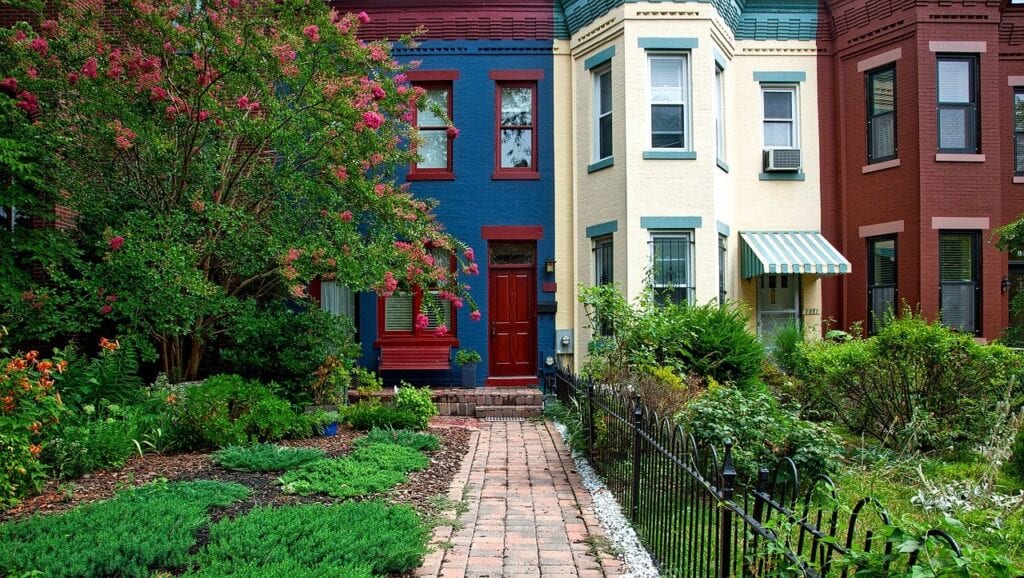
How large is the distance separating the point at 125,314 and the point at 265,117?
286cm

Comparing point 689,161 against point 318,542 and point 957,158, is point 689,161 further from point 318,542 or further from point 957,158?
point 318,542

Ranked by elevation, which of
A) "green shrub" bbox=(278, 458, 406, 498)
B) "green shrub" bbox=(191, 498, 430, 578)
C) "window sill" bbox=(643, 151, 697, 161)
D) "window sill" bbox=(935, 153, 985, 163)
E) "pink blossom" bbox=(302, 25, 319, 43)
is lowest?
"green shrub" bbox=(278, 458, 406, 498)

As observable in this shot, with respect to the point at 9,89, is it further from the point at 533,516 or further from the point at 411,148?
the point at 533,516

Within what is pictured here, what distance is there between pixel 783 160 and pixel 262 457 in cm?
1109

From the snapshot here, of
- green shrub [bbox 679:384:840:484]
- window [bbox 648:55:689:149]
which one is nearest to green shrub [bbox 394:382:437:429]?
green shrub [bbox 679:384:840:484]

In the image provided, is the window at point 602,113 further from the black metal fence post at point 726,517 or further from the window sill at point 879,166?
the black metal fence post at point 726,517

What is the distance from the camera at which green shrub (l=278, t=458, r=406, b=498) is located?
5.74 m

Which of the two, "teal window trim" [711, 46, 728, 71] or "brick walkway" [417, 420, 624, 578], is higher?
"teal window trim" [711, 46, 728, 71]

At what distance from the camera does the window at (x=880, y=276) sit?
1298 cm

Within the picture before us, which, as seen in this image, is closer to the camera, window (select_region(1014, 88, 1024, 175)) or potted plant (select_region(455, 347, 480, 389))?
potted plant (select_region(455, 347, 480, 389))

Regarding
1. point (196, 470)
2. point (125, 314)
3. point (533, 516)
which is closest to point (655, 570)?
point (533, 516)

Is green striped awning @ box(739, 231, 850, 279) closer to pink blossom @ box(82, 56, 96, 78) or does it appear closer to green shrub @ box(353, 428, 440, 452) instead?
green shrub @ box(353, 428, 440, 452)

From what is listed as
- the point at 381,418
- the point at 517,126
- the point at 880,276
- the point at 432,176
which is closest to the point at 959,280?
the point at 880,276

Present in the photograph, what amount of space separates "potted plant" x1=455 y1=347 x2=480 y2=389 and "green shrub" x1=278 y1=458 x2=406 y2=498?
629 centimetres
